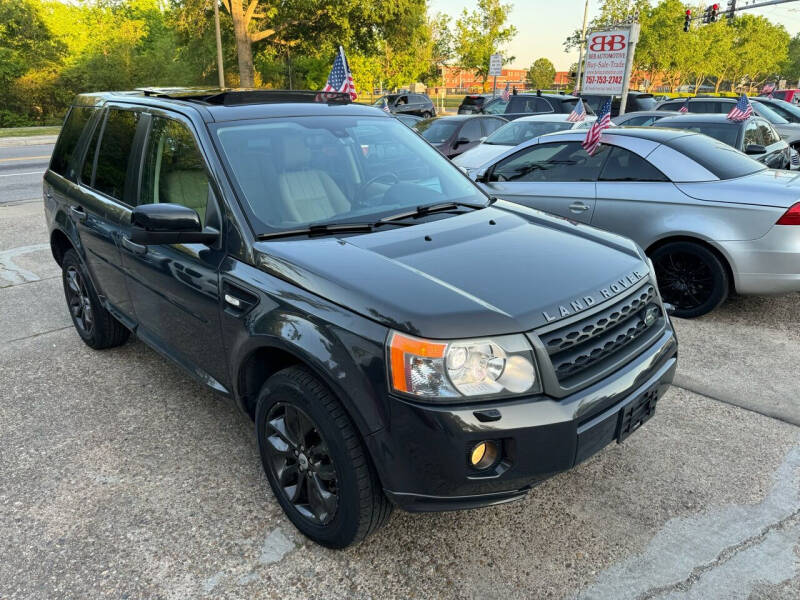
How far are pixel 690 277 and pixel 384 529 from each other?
3.69 metres

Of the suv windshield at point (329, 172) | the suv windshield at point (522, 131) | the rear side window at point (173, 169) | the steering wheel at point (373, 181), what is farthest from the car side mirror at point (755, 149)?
the rear side window at point (173, 169)

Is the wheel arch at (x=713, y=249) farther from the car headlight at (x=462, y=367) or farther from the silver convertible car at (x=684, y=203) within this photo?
the car headlight at (x=462, y=367)

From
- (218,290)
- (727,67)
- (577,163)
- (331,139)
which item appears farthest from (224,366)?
(727,67)

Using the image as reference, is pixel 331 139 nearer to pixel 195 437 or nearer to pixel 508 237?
pixel 508 237

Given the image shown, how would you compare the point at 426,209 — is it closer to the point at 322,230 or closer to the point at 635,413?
the point at 322,230

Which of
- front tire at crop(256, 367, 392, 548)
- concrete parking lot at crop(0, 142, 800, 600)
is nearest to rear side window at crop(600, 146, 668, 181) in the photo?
concrete parking lot at crop(0, 142, 800, 600)

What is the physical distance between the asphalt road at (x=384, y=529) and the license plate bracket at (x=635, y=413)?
53 cm

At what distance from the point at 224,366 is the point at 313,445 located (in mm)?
676

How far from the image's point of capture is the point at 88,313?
4.37 meters

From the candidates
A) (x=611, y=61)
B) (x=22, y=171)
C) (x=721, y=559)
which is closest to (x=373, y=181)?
(x=721, y=559)

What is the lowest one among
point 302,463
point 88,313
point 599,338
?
point 88,313

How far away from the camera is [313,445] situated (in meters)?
2.39

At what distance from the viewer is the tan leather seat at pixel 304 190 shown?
109 inches

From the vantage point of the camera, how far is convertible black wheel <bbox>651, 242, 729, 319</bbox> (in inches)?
191
